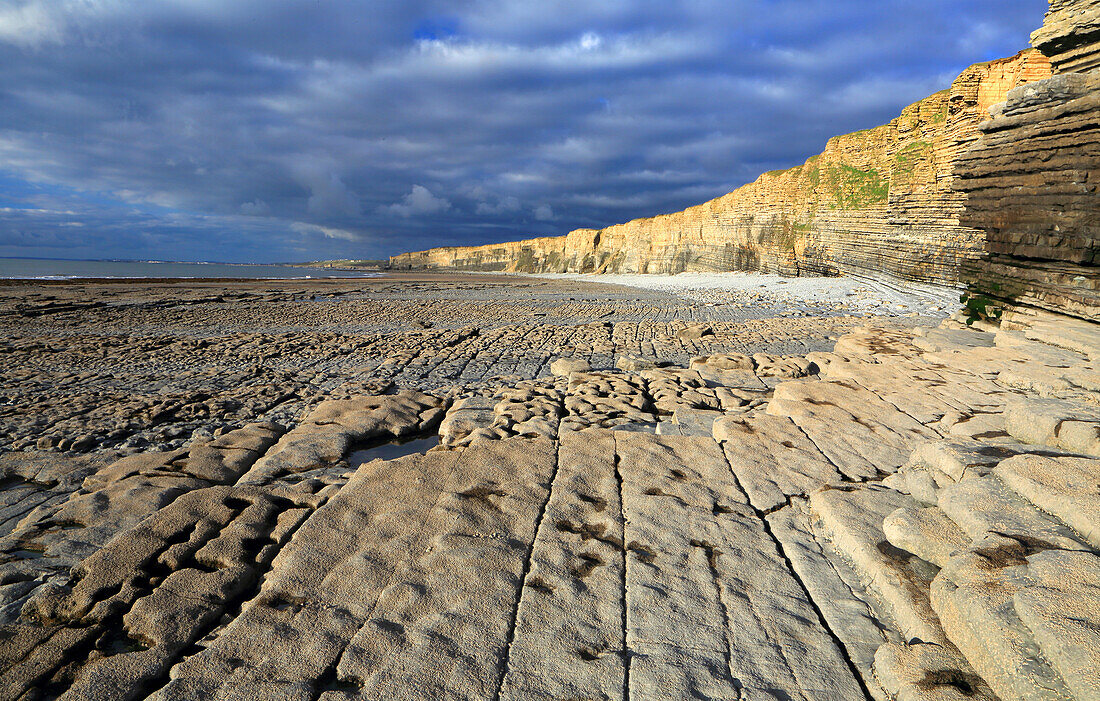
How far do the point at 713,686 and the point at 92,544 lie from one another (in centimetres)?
353

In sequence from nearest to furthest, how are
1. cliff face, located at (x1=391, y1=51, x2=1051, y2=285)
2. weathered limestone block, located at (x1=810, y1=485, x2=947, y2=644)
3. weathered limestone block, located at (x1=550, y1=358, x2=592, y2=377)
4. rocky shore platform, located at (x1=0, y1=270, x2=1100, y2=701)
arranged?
1. rocky shore platform, located at (x1=0, y1=270, x2=1100, y2=701)
2. weathered limestone block, located at (x1=810, y1=485, x2=947, y2=644)
3. weathered limestone block, located at (x1=550, y1=358, x2=592, y2=377)
4. cliff face, located at (x1=391, y1=51, x2=1051, y2=285)

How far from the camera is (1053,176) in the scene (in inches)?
277

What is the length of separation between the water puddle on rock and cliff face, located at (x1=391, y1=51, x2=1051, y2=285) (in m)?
11.0

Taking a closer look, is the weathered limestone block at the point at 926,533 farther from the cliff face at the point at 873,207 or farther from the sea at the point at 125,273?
the sea at the point at 125,273

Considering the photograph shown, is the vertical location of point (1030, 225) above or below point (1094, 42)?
below

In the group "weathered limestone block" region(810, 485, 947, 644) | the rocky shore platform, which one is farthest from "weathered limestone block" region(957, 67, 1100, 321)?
"weathered limestone block" region(810, 485, 947, 644)

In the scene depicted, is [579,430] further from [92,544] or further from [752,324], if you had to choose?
[752,324]

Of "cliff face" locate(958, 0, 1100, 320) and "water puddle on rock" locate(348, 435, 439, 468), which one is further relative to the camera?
"cliff face" locate(958, 0, 1100, 320)

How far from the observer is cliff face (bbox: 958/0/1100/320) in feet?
21.5

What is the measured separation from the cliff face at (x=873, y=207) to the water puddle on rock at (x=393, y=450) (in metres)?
11.0

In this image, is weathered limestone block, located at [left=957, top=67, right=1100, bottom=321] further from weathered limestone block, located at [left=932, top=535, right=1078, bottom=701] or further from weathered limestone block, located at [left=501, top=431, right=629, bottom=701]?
weathered limestone block, located at [left=501, top=431, right=629, bottom=701]

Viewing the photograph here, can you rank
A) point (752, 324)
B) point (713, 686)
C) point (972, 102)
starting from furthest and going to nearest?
point (972, 102)
point (752, 324)
point (713, 686)

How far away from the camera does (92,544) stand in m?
3.10

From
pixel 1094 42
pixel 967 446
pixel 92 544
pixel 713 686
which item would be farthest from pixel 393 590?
pixel 1094 42
